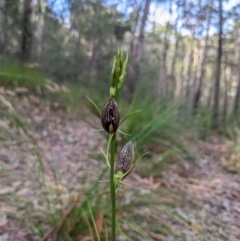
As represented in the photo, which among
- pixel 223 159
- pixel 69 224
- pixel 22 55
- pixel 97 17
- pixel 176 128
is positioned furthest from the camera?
pixel 97 17

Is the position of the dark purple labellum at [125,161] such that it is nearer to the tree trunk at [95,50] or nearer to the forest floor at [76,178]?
the forest floor at [76,178]

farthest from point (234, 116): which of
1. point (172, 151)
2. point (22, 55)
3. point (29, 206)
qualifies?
point (29, 206)

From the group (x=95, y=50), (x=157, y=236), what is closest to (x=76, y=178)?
(x=157, y=236)

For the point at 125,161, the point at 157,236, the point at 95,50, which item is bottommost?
the point at 157,236

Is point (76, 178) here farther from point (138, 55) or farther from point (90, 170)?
point (138, 55)

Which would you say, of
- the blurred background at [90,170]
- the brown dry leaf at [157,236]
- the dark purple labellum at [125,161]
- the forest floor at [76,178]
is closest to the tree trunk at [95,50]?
the blurred background at [90,170]

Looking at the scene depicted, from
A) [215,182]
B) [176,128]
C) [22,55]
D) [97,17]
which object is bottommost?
[215,182]

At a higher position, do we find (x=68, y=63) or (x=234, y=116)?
(x=68, y=63)

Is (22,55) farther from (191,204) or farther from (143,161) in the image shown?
(191,204)
